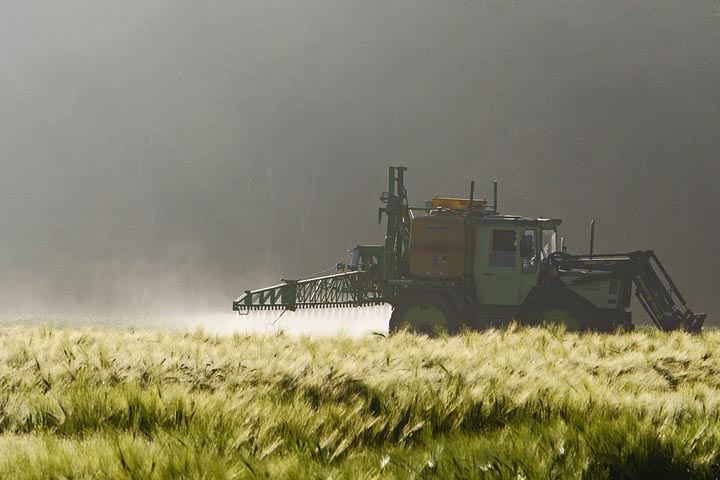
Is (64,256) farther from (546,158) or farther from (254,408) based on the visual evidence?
(254,408)

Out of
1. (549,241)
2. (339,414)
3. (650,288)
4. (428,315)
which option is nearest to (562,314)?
(549,241)

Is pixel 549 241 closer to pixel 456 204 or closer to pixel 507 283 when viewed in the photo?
pixel 507 283

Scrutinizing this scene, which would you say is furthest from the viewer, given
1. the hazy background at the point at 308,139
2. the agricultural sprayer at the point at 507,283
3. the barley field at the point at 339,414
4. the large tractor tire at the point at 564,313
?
the hazy background at the point at 308,139

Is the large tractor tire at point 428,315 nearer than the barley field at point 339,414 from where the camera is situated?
No

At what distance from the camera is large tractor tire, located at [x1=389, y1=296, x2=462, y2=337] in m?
14.8

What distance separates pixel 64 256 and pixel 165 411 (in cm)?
10546

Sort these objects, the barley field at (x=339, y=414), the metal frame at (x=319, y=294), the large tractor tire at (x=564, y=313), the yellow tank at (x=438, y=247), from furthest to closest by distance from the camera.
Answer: the metal frame at (x=319, y=294), the yellow tank at (x=438, y=247), the large tractor tire at (x=564, y=313), the barley field at (x=339, y=414)

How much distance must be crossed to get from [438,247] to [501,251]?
1.20m

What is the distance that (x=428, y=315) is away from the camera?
14.8m

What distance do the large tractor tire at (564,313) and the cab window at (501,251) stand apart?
96 centimetres

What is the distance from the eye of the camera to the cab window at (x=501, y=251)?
1490 cm

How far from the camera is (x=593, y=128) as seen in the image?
394 ft

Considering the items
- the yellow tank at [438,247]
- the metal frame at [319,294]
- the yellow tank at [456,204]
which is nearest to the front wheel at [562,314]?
the yellow tank at [438,247]

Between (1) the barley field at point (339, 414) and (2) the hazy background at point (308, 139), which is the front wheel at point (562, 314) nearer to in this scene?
(1) the barley field at point (339, 414)
